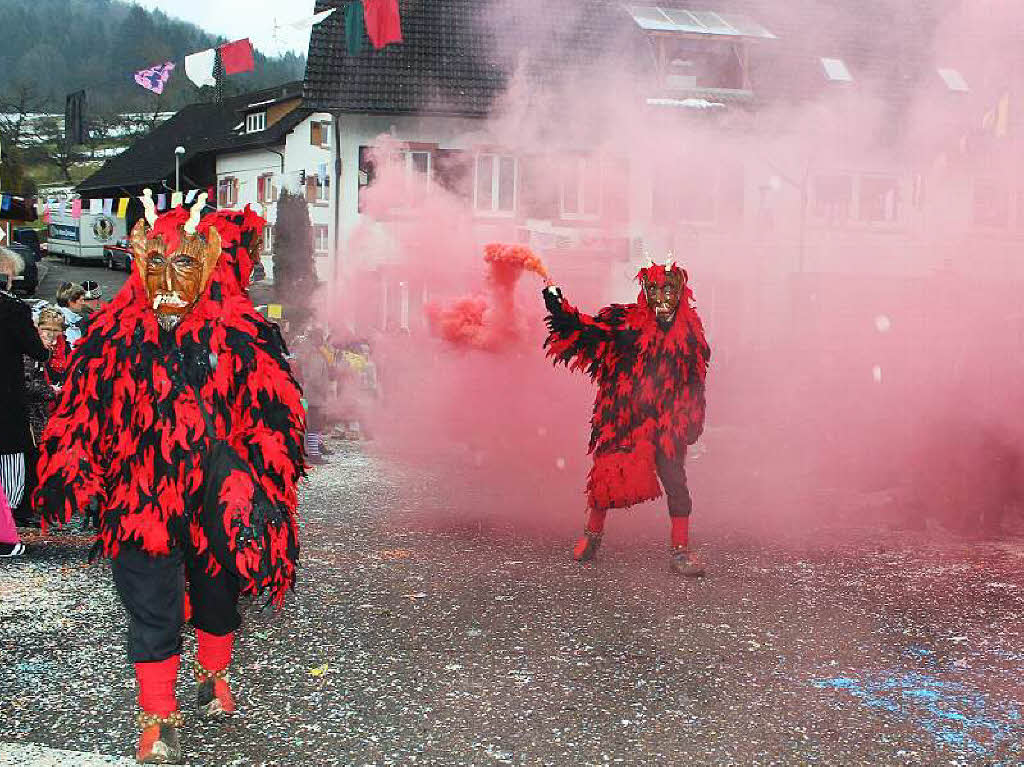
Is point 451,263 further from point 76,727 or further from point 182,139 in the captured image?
point 182,139

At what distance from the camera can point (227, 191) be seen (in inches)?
1531

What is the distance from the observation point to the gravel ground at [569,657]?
3.79 meters

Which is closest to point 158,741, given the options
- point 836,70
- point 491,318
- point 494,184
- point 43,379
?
point 43,379

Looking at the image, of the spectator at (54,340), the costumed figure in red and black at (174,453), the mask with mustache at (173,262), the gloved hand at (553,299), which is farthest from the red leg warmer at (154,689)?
the spectator at (54,340)

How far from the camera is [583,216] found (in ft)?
63.3

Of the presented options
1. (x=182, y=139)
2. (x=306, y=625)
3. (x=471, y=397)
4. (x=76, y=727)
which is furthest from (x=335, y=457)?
(x=182, y=139)

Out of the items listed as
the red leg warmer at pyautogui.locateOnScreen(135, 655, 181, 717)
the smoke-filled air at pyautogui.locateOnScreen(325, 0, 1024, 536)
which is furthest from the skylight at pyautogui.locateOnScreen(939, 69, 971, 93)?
the red leg warmer at pyautogui.locateOnScreen(135, 655, 181, 717)

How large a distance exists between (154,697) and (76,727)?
43 centimetres

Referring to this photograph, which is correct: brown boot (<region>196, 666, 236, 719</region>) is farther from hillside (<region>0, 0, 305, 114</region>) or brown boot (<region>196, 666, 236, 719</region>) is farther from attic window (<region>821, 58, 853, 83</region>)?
hillside (<region>0, 0, 305, 114</region>)

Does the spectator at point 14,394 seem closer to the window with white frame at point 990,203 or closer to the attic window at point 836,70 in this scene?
the window with white frame at point 990,203

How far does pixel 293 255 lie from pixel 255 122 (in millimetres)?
22589

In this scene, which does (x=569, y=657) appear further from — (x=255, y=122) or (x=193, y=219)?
(x=255, y=122)

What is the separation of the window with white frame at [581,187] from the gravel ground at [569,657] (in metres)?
12.3

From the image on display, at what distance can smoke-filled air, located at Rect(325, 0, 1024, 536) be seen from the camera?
897 cm
